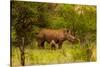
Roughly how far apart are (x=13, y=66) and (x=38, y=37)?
0.44m

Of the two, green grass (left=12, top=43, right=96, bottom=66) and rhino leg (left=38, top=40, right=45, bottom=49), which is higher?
rhino leg (left=38, top=40, right=45, bottom=49)

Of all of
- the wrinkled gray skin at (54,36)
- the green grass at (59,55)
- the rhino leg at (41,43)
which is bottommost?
the green grass at (59,55)

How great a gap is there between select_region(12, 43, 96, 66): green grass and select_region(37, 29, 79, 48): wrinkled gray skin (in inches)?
3.0

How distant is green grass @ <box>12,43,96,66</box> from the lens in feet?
7.18

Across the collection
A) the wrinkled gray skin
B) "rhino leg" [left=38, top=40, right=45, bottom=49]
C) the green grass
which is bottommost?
the green grass

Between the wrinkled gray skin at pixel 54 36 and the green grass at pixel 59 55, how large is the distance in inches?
3.0

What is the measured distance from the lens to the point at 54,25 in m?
2.29

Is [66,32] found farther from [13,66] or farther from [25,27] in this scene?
[13,66]

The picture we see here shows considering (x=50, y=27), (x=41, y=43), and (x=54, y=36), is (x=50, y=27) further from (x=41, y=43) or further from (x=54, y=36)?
(x=41, y=43)

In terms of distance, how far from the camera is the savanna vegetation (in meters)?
2.16

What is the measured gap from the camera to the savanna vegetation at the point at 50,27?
216 centimetres
